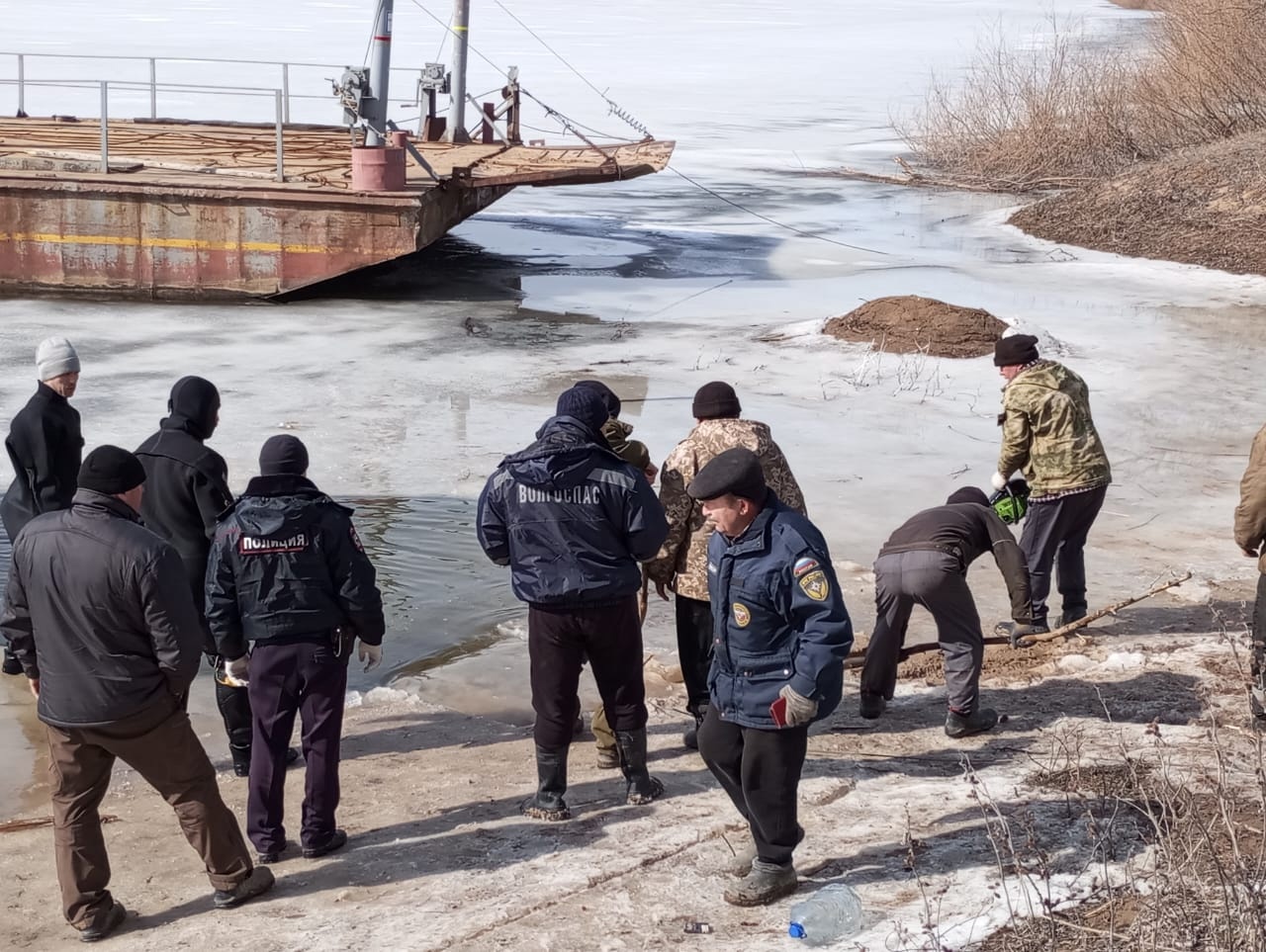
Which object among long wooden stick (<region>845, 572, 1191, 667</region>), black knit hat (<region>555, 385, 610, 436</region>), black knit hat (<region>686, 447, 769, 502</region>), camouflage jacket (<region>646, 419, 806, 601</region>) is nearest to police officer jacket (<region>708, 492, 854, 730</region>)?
black knit hat (<region>686, 447, 769, 502</region>)

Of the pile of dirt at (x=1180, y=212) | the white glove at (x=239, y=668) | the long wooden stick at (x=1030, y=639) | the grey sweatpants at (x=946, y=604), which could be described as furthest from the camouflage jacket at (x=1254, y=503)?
the pile of dirt at (x=1180, y=212)

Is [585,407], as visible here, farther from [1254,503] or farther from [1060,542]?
[1060,542]

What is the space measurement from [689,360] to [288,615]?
320 inches

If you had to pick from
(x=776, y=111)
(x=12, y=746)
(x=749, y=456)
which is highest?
(x=776, y=111)

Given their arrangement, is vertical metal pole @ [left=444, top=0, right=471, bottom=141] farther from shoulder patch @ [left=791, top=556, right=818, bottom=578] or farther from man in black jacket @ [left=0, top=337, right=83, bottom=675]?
shoulder patch @ [left=791, top=556, right=818, bottom=578]

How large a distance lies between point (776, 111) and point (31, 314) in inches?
989

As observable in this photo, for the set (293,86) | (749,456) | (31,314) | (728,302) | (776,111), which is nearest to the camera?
(749,456)

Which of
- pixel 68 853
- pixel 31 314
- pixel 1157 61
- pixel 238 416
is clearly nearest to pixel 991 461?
pixel 238 416

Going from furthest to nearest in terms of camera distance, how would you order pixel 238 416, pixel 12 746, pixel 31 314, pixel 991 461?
pixel 31 314 < pixel 238 416 < pixel 991 461 < pixel 12 746

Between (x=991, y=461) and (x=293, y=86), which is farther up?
(x=293, y=86)

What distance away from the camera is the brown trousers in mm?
4371

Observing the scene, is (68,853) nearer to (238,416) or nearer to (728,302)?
(238,416)

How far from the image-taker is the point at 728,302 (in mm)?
15203

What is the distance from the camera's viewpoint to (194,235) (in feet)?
47.8
